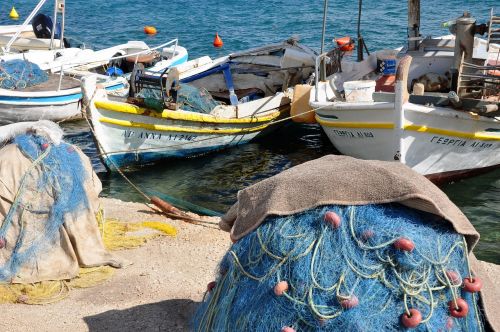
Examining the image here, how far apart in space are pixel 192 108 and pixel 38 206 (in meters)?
6.91

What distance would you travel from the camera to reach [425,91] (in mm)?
12766

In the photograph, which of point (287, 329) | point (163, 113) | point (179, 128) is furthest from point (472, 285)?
point (179, 128)

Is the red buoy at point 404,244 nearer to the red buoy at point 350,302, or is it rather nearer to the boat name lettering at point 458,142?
the red buoy at point 350,302

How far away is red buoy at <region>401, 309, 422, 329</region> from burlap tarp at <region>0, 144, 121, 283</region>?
386 centimetres

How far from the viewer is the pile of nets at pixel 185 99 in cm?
1227

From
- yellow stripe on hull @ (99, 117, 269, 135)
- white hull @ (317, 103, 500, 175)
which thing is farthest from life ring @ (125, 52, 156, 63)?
white hull @ (317, 103, 500, 175)

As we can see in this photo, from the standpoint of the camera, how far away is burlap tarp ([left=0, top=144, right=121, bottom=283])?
6539mm

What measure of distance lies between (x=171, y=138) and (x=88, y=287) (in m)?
6.62

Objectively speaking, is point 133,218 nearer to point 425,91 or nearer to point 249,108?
point 249,108

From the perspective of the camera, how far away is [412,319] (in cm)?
371

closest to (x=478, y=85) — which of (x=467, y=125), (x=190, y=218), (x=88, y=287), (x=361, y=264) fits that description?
(x=467, y=125)

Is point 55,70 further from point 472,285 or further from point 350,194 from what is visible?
point 472,285

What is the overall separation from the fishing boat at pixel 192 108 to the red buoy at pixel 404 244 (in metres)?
8.33

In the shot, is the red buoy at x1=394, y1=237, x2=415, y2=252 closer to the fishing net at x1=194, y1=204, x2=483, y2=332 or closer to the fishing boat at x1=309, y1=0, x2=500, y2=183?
the fishing net at x1=194, y1=204, x2=483, y2=332
